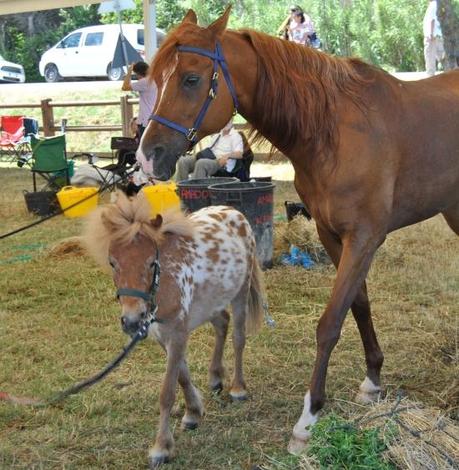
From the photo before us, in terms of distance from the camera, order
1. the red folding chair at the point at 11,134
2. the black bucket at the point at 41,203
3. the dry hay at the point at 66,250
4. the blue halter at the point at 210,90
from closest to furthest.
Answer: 1. the blue halter at the point at 210,90
2. the dry hay at the point at 66,250
3. the black bucket at the point at 41,203
4. the red folding chair at the point at 11,134

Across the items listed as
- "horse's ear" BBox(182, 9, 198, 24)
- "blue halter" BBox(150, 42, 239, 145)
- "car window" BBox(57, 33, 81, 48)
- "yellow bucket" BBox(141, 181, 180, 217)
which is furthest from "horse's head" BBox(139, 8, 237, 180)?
"car window" BBox(57, 33, 81, 48)

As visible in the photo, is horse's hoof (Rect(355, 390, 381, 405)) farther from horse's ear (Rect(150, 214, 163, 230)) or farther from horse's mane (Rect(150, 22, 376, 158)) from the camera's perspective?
horse's ear (Rect(150, 214, 163, 230))

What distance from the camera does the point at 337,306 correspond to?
3105mm

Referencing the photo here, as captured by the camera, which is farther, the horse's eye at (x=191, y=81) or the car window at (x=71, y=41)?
the car window at (x=71, y=41)

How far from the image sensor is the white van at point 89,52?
22.0 m

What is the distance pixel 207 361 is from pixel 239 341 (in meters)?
0.55

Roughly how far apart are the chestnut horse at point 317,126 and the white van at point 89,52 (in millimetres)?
18914

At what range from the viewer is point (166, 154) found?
2.98 metres

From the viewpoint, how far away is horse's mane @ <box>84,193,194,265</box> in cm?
278

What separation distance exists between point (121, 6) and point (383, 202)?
34.0ft

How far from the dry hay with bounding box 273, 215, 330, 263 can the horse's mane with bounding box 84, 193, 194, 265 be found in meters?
3.48

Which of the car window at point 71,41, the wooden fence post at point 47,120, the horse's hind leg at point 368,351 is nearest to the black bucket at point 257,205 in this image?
the horse's hind leg at point 368,351

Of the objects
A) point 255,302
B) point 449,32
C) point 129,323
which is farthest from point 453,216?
point 449,32

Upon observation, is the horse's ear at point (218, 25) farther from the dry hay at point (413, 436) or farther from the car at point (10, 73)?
the car at point (10, 73)
